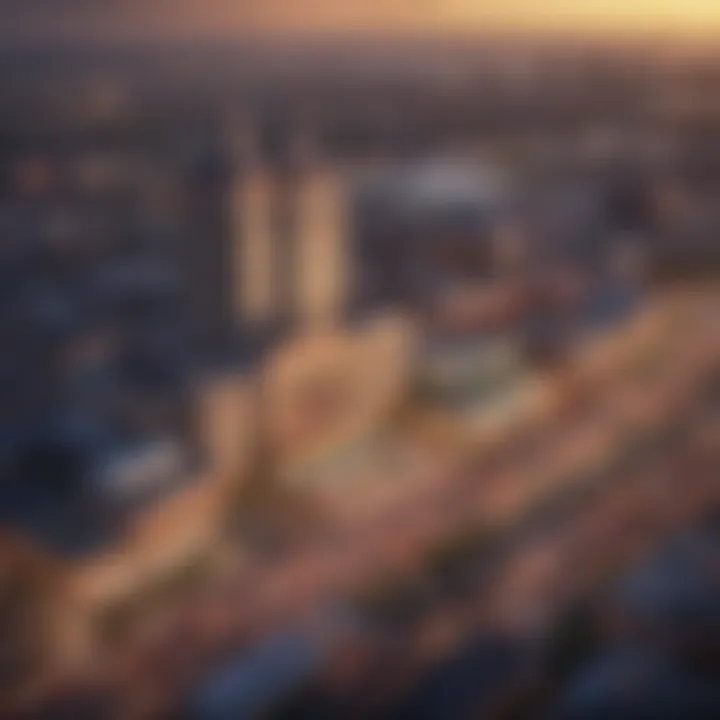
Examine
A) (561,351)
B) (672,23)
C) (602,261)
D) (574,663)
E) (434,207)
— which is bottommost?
(574,663)

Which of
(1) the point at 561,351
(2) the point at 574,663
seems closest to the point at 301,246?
(1) the point at 561,351

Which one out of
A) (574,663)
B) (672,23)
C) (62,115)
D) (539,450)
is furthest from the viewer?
(672,23)

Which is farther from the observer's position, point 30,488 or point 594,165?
point 594,165

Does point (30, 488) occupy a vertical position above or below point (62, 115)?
below

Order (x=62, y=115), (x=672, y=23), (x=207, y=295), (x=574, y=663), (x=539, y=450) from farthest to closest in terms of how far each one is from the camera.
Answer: (x=672, y=23) < (x=62, y=115) < (x=207, y=295) < (x=539, y=450) < (x=574, y=663)

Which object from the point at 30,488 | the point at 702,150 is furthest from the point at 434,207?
the point at 30,488

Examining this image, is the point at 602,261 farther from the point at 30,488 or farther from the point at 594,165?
the point at 30,488
